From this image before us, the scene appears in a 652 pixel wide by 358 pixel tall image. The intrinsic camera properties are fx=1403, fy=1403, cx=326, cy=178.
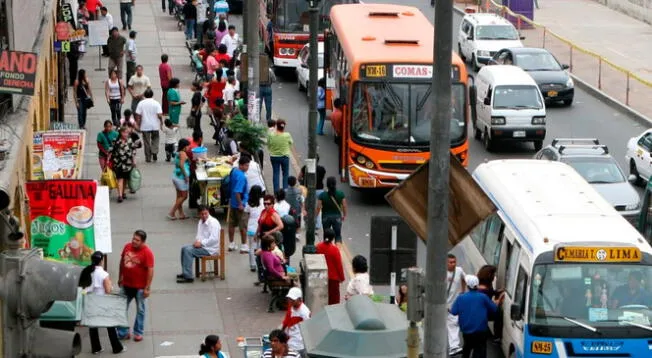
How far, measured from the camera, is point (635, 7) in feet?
184

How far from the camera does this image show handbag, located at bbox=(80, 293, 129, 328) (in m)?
17.7

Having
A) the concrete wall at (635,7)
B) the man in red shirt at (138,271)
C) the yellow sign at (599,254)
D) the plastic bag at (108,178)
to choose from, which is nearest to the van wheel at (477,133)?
the plastic bag at (108,178)

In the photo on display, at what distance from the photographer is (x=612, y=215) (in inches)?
706

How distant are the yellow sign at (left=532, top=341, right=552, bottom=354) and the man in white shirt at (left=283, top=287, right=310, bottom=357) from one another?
279cm

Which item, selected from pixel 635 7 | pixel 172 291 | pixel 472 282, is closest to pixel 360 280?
pixel 472 282

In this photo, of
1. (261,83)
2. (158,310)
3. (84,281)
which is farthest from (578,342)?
(261,83)

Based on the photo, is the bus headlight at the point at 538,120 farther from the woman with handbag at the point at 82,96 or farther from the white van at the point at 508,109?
the woman with handbag at the point at 82,96

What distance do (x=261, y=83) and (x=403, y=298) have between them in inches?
519

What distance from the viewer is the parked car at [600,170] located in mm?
25844

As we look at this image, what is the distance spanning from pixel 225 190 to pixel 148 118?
5125 millimetres

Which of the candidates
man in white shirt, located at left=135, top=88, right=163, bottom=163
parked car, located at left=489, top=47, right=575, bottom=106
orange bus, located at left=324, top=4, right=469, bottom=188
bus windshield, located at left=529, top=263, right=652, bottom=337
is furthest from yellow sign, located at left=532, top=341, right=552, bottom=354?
parked car, located at left=489, top=47, right=575, bottom=106

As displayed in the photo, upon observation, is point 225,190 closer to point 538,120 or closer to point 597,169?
point 597,169

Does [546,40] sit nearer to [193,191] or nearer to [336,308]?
[193,191]

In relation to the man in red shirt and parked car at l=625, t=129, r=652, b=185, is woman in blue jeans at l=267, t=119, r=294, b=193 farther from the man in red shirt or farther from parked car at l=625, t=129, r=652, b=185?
the man in red shirt
